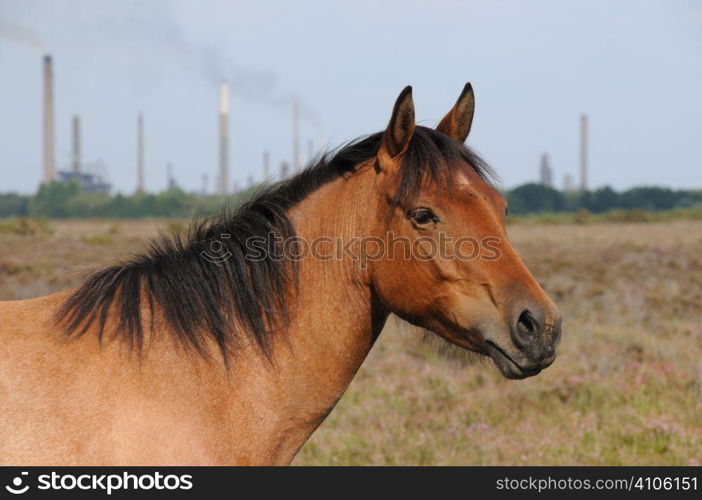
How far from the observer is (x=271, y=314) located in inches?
118

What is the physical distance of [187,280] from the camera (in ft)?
9.77

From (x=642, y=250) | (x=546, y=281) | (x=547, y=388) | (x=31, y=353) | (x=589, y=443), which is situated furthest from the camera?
(x=642, y=250)

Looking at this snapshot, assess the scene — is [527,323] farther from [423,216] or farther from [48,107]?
[48,107]

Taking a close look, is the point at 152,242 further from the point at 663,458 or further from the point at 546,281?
the point at 546,281

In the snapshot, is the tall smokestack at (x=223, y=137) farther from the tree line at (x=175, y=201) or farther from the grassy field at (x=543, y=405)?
the grassy field at (x=543, y=405)

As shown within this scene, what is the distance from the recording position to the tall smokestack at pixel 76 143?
85.9 metres

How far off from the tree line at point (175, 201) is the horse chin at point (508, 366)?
51.1 meters

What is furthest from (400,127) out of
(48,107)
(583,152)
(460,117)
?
(583,152)

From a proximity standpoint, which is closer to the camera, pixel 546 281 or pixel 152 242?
pixel 152 242

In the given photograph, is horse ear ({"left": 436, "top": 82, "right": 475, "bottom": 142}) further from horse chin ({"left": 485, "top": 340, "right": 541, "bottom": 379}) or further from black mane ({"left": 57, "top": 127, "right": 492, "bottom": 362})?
horse chin ({"left": 485, "top": 340, "right": 541, "bottom": 379})

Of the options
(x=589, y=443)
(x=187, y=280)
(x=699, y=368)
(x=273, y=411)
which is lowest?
(x=589, y=443)

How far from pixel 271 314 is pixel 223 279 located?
0.89 feet

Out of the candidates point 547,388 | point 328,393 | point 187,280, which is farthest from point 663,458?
point 187,280
